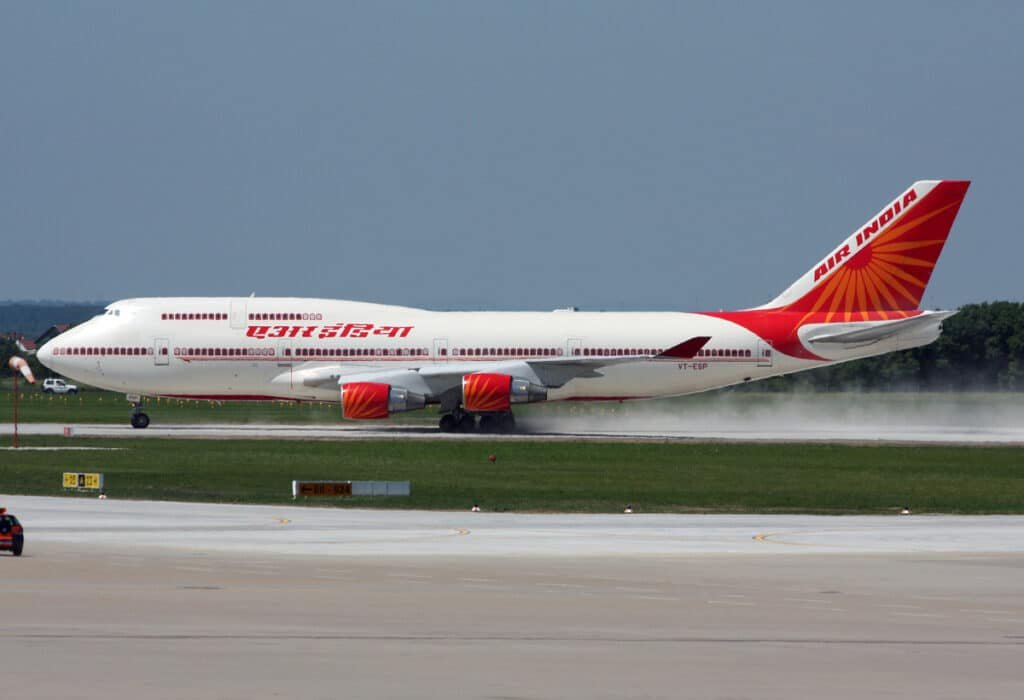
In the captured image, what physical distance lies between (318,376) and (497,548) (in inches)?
1536

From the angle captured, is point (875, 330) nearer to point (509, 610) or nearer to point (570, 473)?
point (570, 473)

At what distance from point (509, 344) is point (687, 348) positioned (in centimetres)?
724

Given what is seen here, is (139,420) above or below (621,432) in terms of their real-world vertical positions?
above

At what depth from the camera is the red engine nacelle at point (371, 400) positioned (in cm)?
6388

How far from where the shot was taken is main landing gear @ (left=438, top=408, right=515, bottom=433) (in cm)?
6675

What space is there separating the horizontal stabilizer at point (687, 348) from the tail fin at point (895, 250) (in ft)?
17.6

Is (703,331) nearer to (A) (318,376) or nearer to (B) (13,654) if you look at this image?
(A) (318,376)

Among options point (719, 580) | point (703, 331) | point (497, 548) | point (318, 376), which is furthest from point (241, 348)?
point (719, 580)

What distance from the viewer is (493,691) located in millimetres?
15016

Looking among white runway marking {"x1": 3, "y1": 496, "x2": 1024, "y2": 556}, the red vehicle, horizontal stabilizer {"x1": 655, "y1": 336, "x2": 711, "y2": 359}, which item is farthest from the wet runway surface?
the red vehicle

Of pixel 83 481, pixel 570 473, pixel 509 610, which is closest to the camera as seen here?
pixel 509 610

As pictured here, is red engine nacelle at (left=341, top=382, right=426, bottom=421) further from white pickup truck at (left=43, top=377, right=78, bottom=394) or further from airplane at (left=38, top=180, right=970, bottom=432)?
white pickup truck at (left=43, top=377, right=78, bottom=394)

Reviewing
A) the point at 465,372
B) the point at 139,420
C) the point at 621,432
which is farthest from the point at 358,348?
the point at 621,432

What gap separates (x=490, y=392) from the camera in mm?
64188
